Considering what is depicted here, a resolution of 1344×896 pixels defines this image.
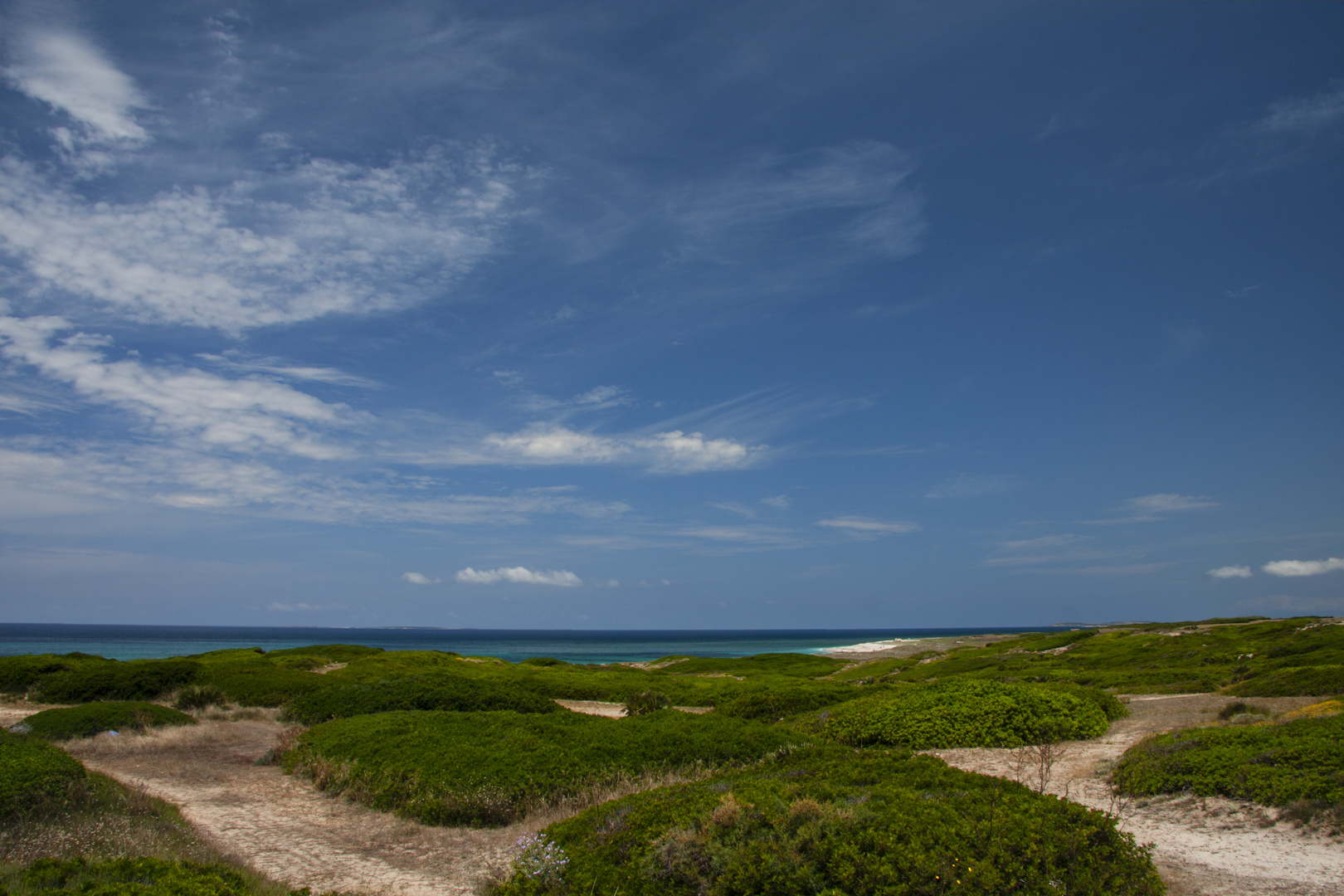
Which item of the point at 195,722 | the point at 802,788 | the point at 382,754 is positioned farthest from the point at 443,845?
the point at 195,722

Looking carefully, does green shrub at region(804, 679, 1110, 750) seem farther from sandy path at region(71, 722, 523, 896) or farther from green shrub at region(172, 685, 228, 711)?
green shrub at region(172, 685, 228, 711)

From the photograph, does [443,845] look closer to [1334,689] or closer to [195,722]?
[195,722]

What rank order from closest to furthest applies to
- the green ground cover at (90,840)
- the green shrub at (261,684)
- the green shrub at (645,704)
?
the green ground cover at (90,840) < the green shrub at (645,704) < the green shrub at (261,684)

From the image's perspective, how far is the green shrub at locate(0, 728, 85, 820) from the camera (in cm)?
1012

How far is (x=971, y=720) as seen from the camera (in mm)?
17531

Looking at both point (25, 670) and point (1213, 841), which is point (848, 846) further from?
point (25, 670)

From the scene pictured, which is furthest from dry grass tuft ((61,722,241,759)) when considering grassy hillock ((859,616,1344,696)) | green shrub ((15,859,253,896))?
grassy hillock ((859,616,1344,696))

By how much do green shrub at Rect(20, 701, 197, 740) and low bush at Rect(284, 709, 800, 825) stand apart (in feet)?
20.0

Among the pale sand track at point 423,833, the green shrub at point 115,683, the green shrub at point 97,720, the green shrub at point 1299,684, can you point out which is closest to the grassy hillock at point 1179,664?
the green shrub at point 1299,684

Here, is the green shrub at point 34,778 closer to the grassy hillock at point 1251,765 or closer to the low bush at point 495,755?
the low bush at point 495,755

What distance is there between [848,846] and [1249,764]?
9.13 meters

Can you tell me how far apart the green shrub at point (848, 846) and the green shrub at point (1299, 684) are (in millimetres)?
21767

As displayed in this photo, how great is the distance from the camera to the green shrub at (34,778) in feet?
33.2

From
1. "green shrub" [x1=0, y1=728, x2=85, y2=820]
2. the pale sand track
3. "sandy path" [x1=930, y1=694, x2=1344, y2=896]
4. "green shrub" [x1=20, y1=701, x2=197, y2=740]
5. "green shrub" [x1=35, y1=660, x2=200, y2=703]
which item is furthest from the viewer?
"green shrub" [x1=35, y1=660, x2=200, y2=703]
